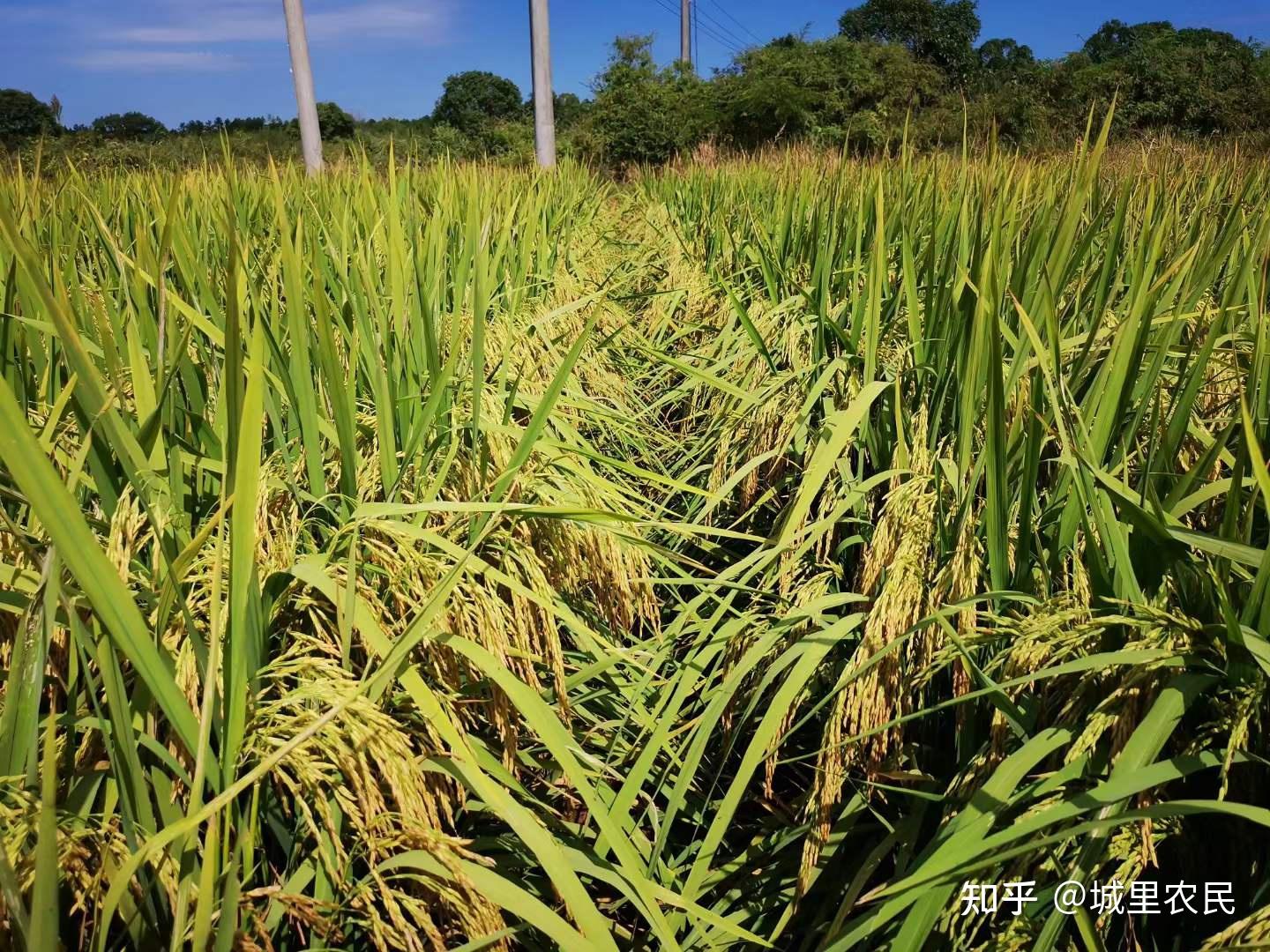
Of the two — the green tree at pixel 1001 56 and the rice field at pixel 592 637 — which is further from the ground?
the green tree at pixel 1001 56

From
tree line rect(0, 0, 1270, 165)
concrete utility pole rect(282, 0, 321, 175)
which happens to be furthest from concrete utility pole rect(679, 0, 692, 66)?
concrete utility pole rect(282, 0, 321, 175)

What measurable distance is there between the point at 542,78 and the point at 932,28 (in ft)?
79.7

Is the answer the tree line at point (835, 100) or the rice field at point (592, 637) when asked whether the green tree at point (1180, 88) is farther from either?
the rice field at point (592, 637)

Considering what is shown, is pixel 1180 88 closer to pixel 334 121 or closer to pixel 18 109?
pixel 334 121

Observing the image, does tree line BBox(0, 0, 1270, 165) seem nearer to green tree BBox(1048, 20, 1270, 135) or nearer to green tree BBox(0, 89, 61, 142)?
green tree BBox(1048, 20, 1270, 135)

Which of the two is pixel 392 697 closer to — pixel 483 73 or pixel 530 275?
pixel 530 275

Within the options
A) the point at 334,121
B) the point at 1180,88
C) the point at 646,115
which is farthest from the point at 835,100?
the point at 334,121

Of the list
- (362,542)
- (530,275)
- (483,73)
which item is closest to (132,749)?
(362,542)

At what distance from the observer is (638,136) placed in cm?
1320

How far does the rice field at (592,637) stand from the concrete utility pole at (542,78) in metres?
7.86

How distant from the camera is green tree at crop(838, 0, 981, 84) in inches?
1048

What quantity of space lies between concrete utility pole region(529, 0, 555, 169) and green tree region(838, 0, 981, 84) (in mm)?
21179

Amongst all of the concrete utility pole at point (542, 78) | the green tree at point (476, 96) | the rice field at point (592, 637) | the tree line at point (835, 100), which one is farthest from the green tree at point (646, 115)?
the green tree at point (476, 96)

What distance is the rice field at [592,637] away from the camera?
0.72 meters
